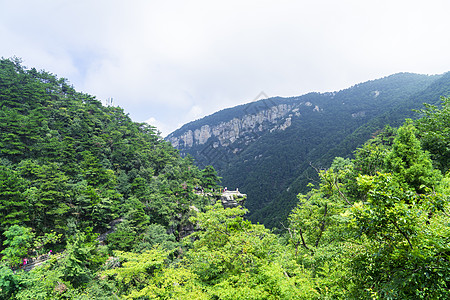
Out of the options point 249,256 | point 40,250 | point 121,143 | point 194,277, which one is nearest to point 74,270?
point 40,250

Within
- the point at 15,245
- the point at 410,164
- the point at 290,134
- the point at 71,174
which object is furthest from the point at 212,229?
the point at 290,134

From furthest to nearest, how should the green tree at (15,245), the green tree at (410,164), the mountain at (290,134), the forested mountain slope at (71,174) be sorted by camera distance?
the mountain at (290,134)
the forested mountain slope at (71,174)
the green tree at (15,245)
the green tree at (410,164)

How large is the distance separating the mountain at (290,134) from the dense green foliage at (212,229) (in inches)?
1297

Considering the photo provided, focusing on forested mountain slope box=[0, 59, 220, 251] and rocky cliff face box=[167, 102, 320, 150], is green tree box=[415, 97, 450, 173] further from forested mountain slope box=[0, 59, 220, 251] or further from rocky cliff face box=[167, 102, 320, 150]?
rocky cliff face box=[167, 102, 320, 150]

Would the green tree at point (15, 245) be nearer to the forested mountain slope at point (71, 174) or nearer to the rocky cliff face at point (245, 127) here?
the forested mountain slope at point (71, 174)

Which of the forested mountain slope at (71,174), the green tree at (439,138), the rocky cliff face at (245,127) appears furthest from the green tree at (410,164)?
the rocky cliff face at (245,127)

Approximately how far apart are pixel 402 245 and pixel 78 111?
37.3m

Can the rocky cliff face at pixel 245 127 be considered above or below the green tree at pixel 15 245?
above

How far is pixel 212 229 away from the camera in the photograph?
887cm

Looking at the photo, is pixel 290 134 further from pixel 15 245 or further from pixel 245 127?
pixel 15 245

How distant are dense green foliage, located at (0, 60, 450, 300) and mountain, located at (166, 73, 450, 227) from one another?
3295 cm

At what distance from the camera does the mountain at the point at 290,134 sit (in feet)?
180

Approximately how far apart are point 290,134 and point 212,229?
100351mm

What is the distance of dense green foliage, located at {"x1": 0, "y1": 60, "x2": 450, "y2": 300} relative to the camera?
2.68 meters
